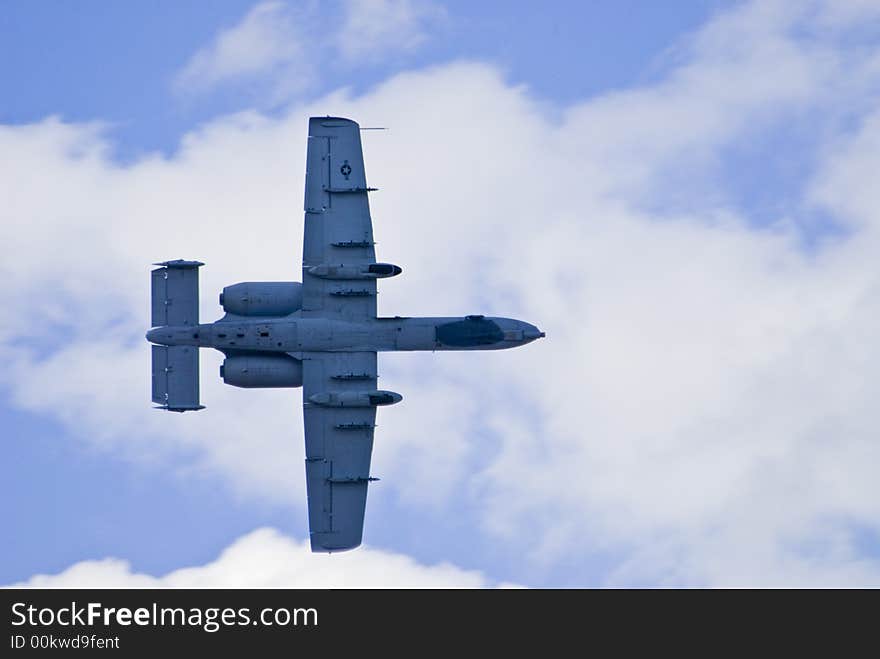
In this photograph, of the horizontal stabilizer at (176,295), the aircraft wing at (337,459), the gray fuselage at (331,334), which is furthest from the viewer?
the horizontal stabilizer at (176,295)

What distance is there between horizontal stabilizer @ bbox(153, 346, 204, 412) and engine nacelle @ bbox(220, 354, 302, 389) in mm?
1650

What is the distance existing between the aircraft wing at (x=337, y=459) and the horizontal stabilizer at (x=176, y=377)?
5795 mm

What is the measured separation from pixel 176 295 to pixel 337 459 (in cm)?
1180

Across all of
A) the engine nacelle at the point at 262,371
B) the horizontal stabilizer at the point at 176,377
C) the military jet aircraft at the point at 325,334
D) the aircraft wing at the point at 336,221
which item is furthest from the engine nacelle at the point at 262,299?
the horizontal stabilizer at the point at 176,377

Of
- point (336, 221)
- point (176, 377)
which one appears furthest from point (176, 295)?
point (336, 221)

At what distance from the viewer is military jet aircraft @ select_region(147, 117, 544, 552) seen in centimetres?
8219

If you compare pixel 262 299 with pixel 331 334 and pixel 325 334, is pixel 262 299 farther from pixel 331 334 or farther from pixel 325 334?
pixel 331 334

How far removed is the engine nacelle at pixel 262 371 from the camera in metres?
82.3

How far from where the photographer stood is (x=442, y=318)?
83.1 metres

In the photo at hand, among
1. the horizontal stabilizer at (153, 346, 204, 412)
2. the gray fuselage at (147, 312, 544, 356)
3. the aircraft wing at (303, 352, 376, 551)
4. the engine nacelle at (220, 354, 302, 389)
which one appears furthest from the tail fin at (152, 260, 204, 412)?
the aircraft wing at (303, 352, 376, 551)

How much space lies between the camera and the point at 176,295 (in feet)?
273

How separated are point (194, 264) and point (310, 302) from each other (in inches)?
251

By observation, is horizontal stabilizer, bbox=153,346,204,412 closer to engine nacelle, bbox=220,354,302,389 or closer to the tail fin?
the tail fin

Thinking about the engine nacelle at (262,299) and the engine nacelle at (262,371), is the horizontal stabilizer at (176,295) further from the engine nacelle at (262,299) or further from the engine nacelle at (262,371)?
the engine nacelle at (262,371)
